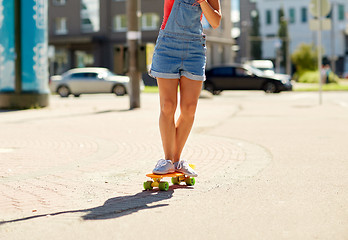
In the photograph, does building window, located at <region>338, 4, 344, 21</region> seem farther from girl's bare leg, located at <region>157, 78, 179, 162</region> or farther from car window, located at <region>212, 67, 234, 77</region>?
girl's bare leg, located at <region>157, 78, 179, 162</region>

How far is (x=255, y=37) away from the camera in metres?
85.1

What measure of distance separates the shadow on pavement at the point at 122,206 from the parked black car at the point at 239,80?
24.2 metres

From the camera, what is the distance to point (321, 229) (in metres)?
3.42

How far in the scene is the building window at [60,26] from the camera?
4966 centimetres

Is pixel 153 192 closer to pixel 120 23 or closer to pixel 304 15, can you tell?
pixel 120 23

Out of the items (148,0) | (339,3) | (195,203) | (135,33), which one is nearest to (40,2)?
(135,33)

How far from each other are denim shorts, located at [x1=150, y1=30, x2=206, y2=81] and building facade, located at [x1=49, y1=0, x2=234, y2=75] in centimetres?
4078

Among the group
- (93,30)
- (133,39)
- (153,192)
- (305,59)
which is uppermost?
(93,30)

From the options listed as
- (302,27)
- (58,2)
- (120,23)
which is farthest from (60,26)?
(302,27)

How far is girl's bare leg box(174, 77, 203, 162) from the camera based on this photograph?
15.7ft

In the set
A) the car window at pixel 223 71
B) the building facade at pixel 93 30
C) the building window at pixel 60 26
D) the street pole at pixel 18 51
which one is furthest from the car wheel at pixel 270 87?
the building window at pixel 60 26

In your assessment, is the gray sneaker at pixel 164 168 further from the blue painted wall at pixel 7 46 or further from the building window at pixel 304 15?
the building window at pixel 304 15

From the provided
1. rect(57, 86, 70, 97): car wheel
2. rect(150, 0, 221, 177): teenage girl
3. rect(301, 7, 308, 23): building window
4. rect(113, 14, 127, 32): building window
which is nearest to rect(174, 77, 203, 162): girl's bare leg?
rect(150, 0, 221, 177): teenage girl

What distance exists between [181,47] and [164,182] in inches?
42.5
